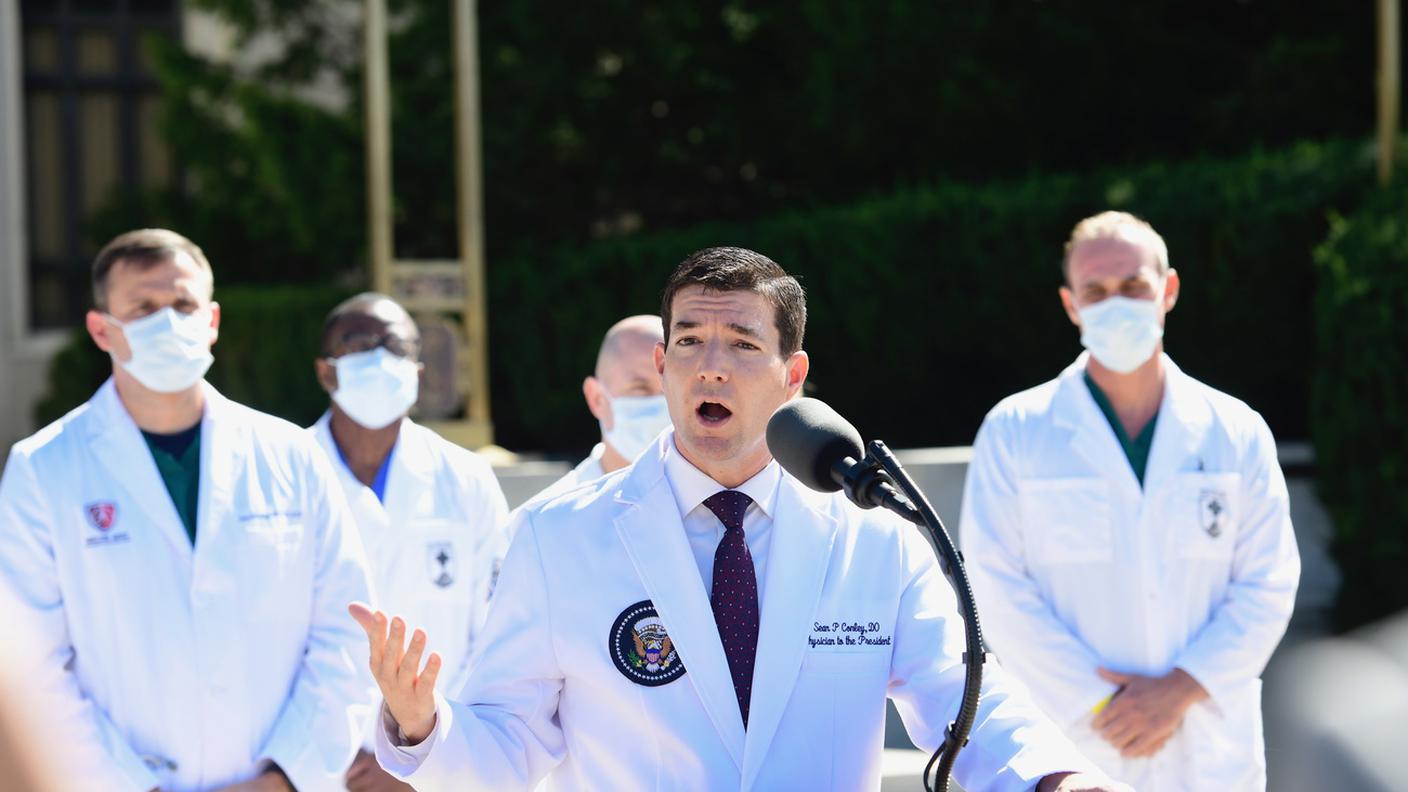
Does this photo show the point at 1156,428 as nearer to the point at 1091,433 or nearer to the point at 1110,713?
the point at 1091,433

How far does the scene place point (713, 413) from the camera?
11.0 feet

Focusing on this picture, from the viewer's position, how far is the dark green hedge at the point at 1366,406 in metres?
9.34

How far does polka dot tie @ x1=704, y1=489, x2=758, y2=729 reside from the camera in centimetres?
320

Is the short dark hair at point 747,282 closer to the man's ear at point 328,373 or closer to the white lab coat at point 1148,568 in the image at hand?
the white lab coat at point 1148,568

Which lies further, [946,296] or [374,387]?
[946,296]

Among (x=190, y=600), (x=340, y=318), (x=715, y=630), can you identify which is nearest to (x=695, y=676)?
(x=715, y=630)

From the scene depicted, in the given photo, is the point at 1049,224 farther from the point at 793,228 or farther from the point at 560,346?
the point at 560,346

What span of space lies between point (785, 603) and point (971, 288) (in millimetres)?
8881

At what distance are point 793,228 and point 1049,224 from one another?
1.96m

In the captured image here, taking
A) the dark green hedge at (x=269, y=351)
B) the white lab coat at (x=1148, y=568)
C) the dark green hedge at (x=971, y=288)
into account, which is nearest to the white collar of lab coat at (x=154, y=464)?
the white lab coat at (x=1148, y=568)

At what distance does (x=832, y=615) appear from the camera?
3.25 metres

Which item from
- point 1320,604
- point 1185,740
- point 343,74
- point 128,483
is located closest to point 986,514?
point 1185,740

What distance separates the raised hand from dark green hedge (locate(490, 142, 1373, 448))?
8.60 m

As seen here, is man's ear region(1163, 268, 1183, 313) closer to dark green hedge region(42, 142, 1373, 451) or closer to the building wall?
dark green hedge region(42, 142, 1373, 451)
